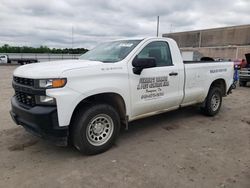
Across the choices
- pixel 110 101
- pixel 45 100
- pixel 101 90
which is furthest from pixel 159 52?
pixel 45 100

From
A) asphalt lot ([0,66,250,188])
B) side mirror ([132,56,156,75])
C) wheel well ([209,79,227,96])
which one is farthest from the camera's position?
wheel well ([209,79,227,96])

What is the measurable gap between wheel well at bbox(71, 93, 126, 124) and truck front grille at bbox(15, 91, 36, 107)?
62 centimetres

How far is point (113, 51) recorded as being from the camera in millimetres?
4473

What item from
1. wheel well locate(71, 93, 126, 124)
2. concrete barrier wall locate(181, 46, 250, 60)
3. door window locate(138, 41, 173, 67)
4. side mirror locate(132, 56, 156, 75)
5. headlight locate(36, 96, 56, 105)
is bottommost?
wheel well locate(71, 93, 126, 124)

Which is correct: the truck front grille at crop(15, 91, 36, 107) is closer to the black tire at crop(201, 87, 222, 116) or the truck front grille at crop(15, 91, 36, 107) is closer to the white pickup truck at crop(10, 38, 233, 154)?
the white pickup truck at crop(10, 38, 233, 154)

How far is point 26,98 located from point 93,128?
113cm

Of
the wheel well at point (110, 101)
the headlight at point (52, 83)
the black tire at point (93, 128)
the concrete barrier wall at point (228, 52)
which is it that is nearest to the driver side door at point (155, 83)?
the wheel well at point (110, 101)

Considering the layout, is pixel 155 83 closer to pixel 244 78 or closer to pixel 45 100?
pixel 45 100

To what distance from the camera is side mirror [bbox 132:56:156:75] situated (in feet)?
12.7

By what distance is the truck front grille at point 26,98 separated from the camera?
3.38 metres

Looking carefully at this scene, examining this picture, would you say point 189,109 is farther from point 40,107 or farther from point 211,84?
point 40,107

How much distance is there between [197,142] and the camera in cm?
432

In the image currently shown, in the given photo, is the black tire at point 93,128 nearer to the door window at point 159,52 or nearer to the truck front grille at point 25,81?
the truck front grille at point 25,81

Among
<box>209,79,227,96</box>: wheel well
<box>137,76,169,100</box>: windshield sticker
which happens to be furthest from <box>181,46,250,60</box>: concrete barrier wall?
<box>137,76,169,100</box>: windshield sticker
